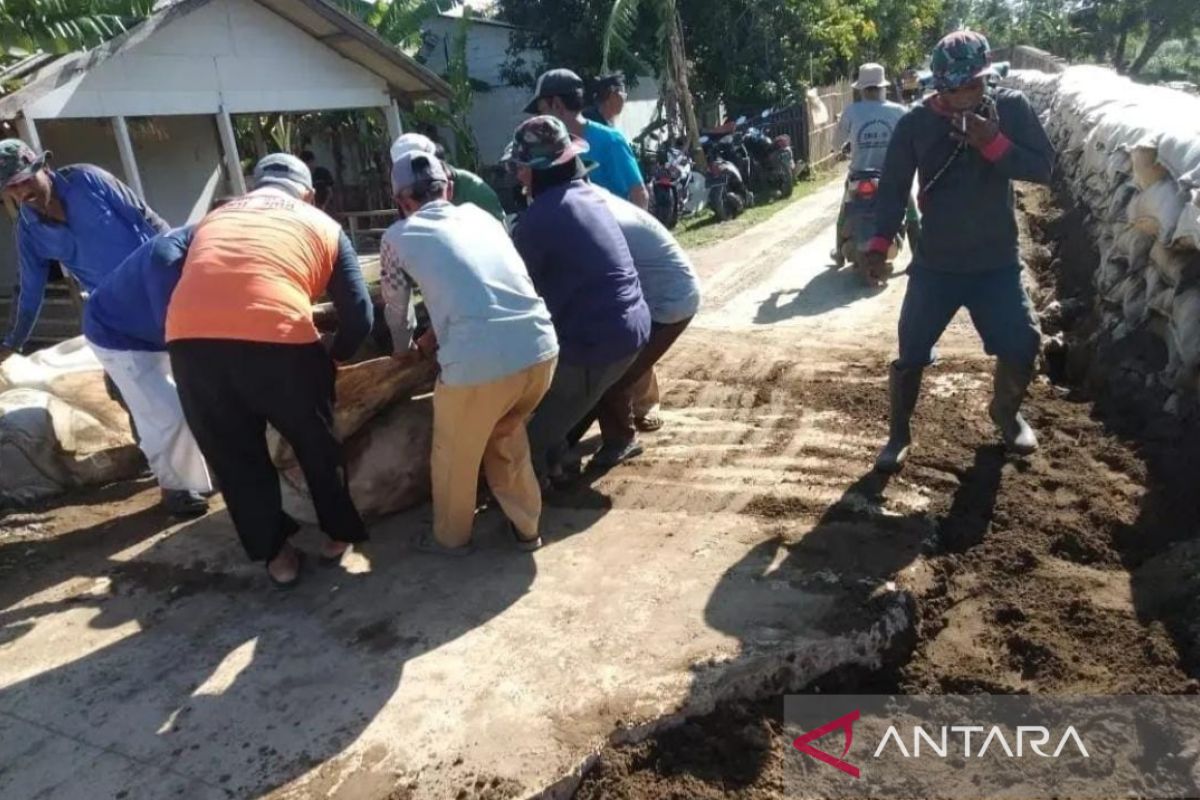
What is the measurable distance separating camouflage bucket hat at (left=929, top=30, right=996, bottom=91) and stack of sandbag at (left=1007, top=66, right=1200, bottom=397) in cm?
124

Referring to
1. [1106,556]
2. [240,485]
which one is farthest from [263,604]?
[1106,556]

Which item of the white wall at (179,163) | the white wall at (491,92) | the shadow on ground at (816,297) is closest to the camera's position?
the shadow on ground at (816,297)

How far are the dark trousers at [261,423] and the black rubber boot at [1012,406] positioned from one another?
272cm

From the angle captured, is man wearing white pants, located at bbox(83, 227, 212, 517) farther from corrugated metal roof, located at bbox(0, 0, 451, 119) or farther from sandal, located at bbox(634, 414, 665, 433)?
corrugated metal roof, located at bbox(0, 0, 451, 119)

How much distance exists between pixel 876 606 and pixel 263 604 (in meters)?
2.23

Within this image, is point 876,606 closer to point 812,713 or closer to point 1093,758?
point 812,713

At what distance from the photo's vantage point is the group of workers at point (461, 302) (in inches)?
129

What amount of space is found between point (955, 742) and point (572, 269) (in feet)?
6.98

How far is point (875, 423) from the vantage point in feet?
15.3

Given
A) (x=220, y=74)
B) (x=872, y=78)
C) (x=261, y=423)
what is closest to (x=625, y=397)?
(x=261, y=423)

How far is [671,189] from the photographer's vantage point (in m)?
11.9

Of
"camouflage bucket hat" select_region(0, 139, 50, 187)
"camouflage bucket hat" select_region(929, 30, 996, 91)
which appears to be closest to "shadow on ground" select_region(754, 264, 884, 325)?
"camouflage bucket hat" select_region(929, 30, 996, 91)

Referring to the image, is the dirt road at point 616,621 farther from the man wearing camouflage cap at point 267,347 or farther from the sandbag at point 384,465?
the man wearing camouflage cap at point 267,347

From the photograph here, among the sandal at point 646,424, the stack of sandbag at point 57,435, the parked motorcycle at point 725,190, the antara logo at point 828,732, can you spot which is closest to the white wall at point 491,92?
the parked motorcycle at point 725,190
